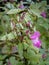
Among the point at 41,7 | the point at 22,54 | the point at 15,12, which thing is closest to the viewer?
the point at 15,12

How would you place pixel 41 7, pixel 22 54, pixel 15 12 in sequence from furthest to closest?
1. pixel 41 7
2. pixel 22 54
3. pixel 15 12

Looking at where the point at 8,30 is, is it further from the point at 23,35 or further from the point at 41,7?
the point at 41,7

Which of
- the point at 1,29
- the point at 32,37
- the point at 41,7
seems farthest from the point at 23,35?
the point at 41,7

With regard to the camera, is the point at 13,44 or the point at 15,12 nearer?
the point at 15,12

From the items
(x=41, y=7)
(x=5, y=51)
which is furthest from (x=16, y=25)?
(x=41, y=7)

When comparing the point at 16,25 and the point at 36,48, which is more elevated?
the point at 16,25

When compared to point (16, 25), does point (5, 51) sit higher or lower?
lower

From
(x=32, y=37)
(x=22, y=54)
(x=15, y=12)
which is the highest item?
(x=15, y=12)

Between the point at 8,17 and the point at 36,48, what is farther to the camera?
the point at 8,17

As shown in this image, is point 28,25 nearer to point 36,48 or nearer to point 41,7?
point 36,48
